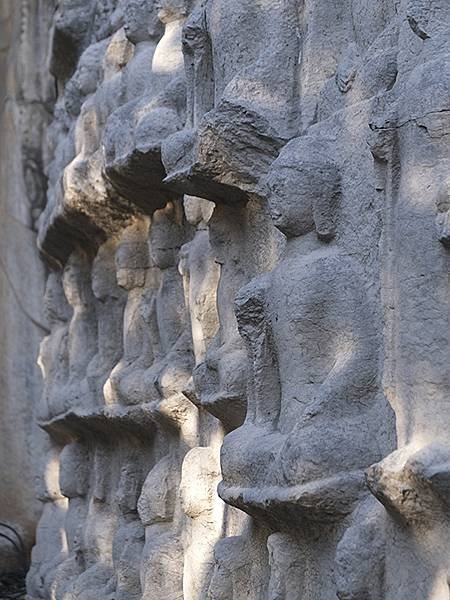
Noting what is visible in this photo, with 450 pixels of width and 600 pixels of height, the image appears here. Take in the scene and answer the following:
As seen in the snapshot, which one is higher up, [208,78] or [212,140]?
[208,78]

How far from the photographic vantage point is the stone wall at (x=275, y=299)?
3.37 meters

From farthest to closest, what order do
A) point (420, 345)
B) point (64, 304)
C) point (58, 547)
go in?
point (64, 304)
point (58, 547)
point (420, 345)


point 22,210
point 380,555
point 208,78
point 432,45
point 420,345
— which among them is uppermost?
point 22,210

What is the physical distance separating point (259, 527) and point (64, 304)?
412cm

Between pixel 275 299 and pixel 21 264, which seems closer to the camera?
pixel 275 299

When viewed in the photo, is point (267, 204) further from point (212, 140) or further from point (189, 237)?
point (189, 237)

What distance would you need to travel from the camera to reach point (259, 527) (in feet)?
13.8

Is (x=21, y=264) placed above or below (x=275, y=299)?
above

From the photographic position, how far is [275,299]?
3.91 meters

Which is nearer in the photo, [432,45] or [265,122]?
[432,45]

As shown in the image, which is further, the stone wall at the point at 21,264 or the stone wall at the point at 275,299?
the stone wall at the point at 21,264

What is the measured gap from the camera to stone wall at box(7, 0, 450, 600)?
337cm

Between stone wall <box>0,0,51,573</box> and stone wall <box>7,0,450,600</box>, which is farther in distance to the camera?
stone wall <box>0,0,51,573</box>

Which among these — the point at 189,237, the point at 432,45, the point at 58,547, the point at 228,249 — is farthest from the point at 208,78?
the point at 58,547
